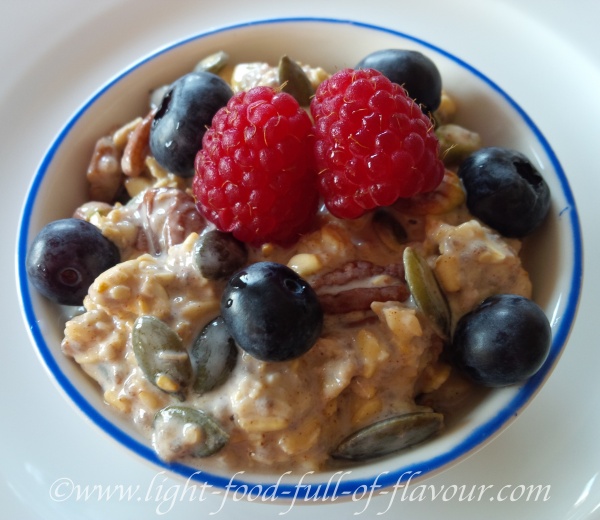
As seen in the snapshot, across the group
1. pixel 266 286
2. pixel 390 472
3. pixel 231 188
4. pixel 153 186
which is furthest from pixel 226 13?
pixel 390 472

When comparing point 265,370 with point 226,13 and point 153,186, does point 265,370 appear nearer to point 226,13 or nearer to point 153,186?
point 153,186

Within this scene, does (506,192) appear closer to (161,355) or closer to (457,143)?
(457,143)

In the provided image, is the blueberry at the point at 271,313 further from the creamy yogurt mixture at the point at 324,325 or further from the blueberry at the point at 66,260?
the blueberry at the point at 66,260

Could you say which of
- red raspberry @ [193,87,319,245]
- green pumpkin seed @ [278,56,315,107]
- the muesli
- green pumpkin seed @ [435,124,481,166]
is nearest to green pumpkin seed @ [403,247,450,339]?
the muesli

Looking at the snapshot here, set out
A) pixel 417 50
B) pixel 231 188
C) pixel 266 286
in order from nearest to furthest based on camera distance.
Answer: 1. pixel 266 286
2. pixel 231 188
3. pixel 417 50

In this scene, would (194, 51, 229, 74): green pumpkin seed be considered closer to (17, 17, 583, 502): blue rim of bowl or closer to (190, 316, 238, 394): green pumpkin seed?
(17, 17, 583, 502): blue rim of bowl
